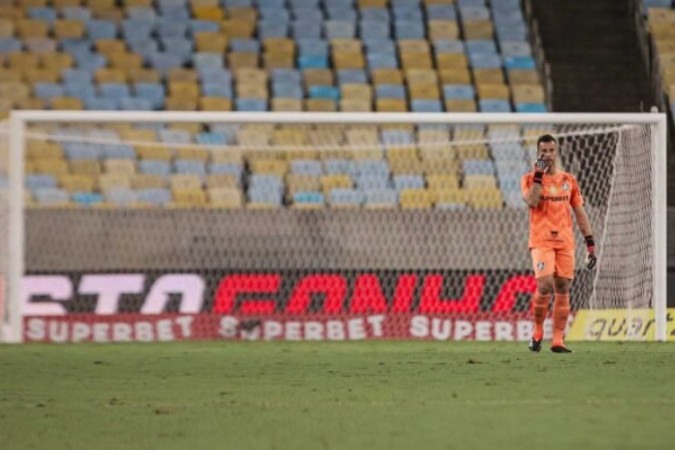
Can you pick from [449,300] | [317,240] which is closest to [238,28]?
[317,240]

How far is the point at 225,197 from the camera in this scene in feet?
51.9

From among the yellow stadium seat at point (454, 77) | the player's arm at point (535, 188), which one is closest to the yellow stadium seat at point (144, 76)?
the yellow stadium seat at point (454, 77)

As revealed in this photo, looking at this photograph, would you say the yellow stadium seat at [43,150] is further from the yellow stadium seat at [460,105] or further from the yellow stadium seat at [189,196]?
the yellow stadium seat at [460,105]

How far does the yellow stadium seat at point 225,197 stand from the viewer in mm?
15734

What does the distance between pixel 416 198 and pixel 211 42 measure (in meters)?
4.69

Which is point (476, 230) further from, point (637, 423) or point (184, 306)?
point (637, 423)

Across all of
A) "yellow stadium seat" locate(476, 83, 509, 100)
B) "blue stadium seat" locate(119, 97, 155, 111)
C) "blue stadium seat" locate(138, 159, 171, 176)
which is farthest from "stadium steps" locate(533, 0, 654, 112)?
"blue stadium seat" locate(138, 159, 171, 176)

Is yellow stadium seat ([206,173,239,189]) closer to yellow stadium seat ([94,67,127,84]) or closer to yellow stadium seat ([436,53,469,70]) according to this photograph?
yellow stadium seat ([94,67,127,84])

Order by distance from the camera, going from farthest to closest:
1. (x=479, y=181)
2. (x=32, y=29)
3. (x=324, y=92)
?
(x=32, y=29) < (x=324, y=92) < (x=479, y=181)

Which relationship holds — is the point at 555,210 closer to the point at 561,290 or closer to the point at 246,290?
the point at 561,290

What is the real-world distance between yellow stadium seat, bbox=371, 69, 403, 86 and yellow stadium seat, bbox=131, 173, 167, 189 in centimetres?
408

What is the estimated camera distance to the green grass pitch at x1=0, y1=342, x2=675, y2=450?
20.9ft

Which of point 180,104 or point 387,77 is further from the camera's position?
point 387,77

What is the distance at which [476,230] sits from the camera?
51.0ft
